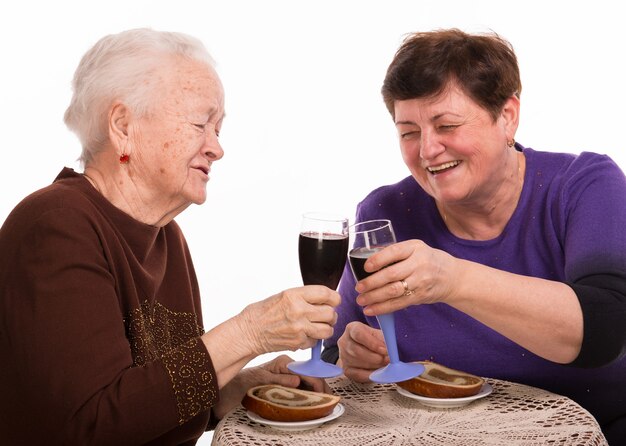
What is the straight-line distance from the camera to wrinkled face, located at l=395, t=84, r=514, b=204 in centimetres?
245

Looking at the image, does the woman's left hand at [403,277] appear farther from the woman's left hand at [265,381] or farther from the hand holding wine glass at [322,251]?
the woman's left hand at [265,381]

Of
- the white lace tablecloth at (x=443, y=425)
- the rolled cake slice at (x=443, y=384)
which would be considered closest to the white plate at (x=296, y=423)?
the white lace tablecloth at (x=443, y=425)

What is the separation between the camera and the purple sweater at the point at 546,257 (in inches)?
92.6

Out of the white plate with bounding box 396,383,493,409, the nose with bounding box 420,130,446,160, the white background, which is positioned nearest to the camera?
the white plate with bounding box 396,383,493,409

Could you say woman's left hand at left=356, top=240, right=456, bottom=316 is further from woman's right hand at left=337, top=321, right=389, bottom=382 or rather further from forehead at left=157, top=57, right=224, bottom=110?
forehead at left=157, top=57, right=224, bottom=110

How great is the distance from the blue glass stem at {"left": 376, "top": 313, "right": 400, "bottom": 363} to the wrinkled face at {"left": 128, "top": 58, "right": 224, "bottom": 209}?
25.1 inches

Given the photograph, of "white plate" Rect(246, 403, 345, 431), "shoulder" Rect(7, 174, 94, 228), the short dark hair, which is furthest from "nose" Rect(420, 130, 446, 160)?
"shoulder" Rect(7, 174, 94, 228)

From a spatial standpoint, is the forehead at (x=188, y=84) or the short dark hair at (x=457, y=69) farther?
the short dark hair at (x=457, y=69)

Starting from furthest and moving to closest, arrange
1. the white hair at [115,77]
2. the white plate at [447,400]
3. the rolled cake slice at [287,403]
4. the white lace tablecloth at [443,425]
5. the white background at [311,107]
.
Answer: the white background at [311,107] → the white hair at [115,77] → the white plate at [447,400] → the rolled cake slice at [287,403] → the white lace tablecloth at [443,425]

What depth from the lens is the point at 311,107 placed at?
5.07 metres

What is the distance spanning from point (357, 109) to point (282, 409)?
3325 millimetres

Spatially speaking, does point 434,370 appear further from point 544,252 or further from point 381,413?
point 544,252

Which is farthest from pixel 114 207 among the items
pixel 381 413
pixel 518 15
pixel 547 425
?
pixel 518 15

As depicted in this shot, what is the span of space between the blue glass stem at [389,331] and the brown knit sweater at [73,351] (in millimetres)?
432
